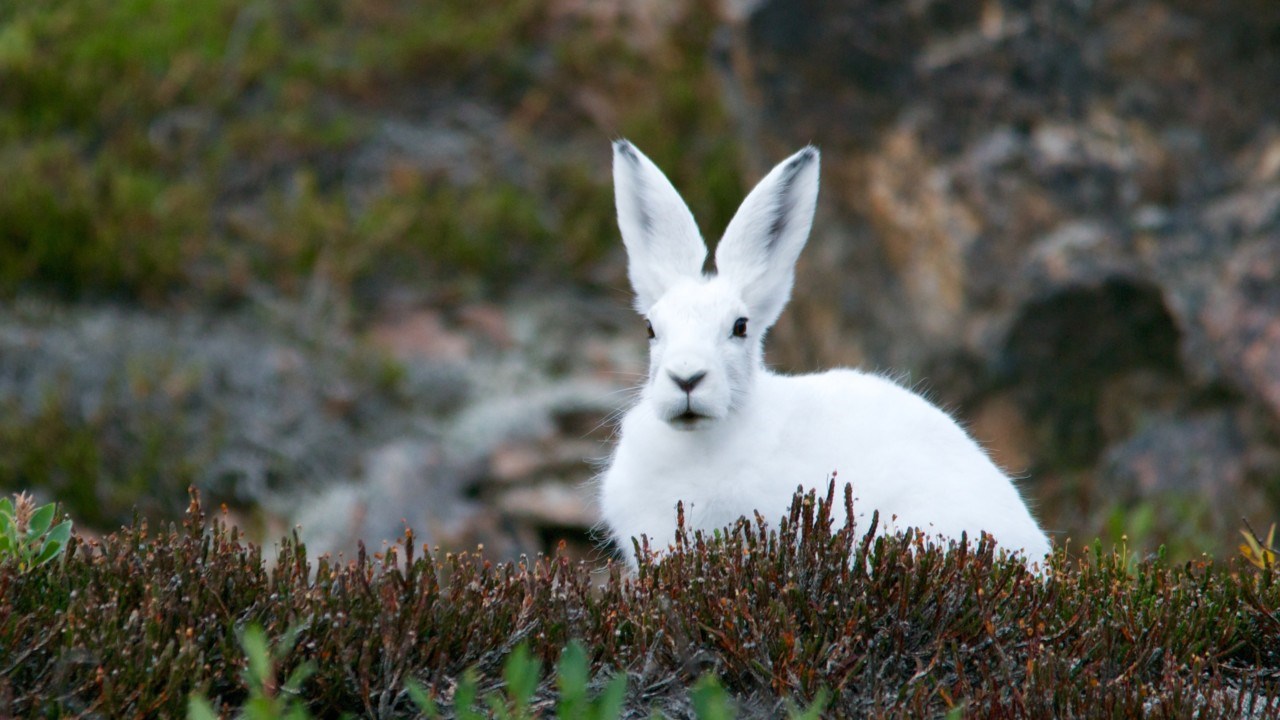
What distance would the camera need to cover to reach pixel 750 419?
14.0ft

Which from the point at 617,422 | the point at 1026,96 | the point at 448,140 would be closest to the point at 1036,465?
the point at 1026,96

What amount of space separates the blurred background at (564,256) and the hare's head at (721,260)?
2.44 m

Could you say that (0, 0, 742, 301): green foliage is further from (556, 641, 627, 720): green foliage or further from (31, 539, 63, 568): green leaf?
(556, 641, 627, 720): green foliage

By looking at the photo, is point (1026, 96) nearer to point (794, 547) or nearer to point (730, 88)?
point (730, 88)

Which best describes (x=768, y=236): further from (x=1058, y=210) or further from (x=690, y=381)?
(x=1058, y=210)

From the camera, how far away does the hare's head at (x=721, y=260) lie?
4289mm

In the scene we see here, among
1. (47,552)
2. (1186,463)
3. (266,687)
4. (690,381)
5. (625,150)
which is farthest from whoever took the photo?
(1186,463)

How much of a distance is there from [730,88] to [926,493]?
536cm

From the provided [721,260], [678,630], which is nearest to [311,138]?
[721,260]

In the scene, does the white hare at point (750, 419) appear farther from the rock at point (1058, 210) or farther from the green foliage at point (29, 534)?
the rock at point (1058, 210)

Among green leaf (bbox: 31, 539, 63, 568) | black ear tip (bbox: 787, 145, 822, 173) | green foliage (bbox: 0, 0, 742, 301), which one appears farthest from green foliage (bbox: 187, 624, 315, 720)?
green foliage (bbox: 0, 0, 742, 301)

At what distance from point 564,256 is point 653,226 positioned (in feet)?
16.7

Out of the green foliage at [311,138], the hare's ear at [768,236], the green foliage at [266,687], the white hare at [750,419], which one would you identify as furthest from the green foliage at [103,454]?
the green foliage at [266,687]

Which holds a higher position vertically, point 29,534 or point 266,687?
point 29,534
